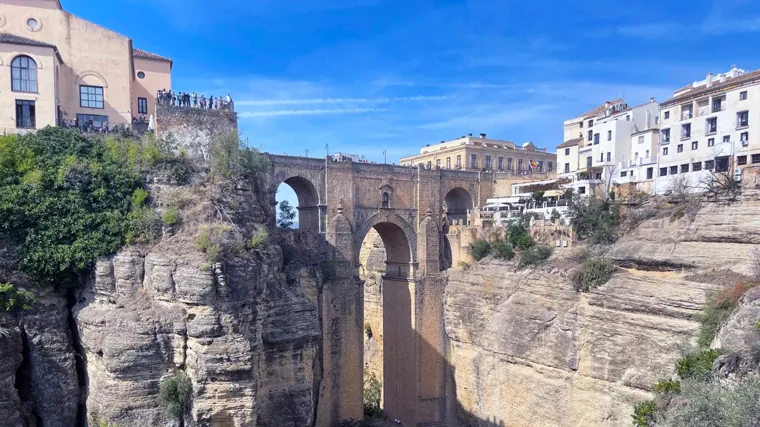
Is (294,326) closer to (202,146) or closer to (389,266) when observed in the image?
(202,146)

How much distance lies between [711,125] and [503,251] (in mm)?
11855

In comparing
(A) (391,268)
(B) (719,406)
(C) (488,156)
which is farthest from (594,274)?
(C) (488,156)

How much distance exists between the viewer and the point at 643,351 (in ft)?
56.2

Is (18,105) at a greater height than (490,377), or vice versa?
(18,105)

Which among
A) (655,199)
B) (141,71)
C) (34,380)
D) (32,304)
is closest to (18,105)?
(141,71)

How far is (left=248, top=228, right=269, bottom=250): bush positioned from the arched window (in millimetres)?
10204

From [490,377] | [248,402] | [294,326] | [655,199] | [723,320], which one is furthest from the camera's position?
[490,377]

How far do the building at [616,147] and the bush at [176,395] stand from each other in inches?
834

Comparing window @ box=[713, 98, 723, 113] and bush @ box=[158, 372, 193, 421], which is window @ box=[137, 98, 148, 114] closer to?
bush @ box=[158, 372, 193, 421]

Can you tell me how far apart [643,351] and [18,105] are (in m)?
21.9

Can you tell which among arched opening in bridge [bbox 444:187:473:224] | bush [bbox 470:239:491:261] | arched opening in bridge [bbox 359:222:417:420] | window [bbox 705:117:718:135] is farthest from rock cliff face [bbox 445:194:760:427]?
window [bbox 705:117:718:135]

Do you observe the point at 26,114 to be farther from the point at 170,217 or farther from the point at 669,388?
the point at 669,388

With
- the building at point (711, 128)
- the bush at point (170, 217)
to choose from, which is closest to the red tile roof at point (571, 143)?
the building at point (711, 128)

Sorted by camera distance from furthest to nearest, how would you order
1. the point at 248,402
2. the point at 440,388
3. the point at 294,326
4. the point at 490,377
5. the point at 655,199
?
the point at 440,388, the point at 490,377, the point at 655,199, the point at 294,326, the point at 248,402
